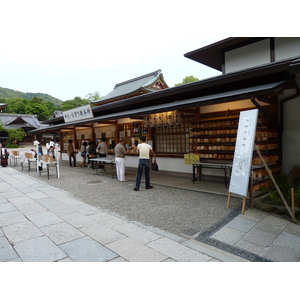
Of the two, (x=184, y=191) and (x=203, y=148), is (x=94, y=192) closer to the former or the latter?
(x=184, y=191)

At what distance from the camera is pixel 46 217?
4793 mm

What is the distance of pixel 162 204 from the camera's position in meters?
5.64

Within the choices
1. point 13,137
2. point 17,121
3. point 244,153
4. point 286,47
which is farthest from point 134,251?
point 17,121

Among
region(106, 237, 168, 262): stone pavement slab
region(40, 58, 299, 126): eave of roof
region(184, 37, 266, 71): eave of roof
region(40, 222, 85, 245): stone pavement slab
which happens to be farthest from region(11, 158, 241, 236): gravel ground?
region(184, 37, 266, 71): eave of roof

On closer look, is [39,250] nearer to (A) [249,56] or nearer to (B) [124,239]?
(B) [124,239]

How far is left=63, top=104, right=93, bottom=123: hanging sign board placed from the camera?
11.7 metres

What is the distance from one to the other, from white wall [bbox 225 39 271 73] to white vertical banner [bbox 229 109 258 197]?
4.53 m

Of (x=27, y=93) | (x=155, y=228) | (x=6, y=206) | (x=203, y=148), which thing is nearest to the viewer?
(x=155, y=228)

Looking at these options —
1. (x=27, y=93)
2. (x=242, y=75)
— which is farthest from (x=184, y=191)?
(x=27, y=93)

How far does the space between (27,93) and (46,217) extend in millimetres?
115119

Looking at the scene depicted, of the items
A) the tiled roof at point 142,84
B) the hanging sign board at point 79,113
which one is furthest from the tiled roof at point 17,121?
the hanging sign board at point 79,113

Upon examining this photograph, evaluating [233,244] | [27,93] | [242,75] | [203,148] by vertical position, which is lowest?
[233,244]

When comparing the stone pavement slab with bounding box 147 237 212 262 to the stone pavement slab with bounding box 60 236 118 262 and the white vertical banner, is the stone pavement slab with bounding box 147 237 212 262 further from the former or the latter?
the white vertical banner

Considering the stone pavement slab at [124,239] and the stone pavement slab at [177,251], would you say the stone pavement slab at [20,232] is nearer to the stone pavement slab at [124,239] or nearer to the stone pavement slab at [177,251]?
the stone pavement slab at [124,239]
